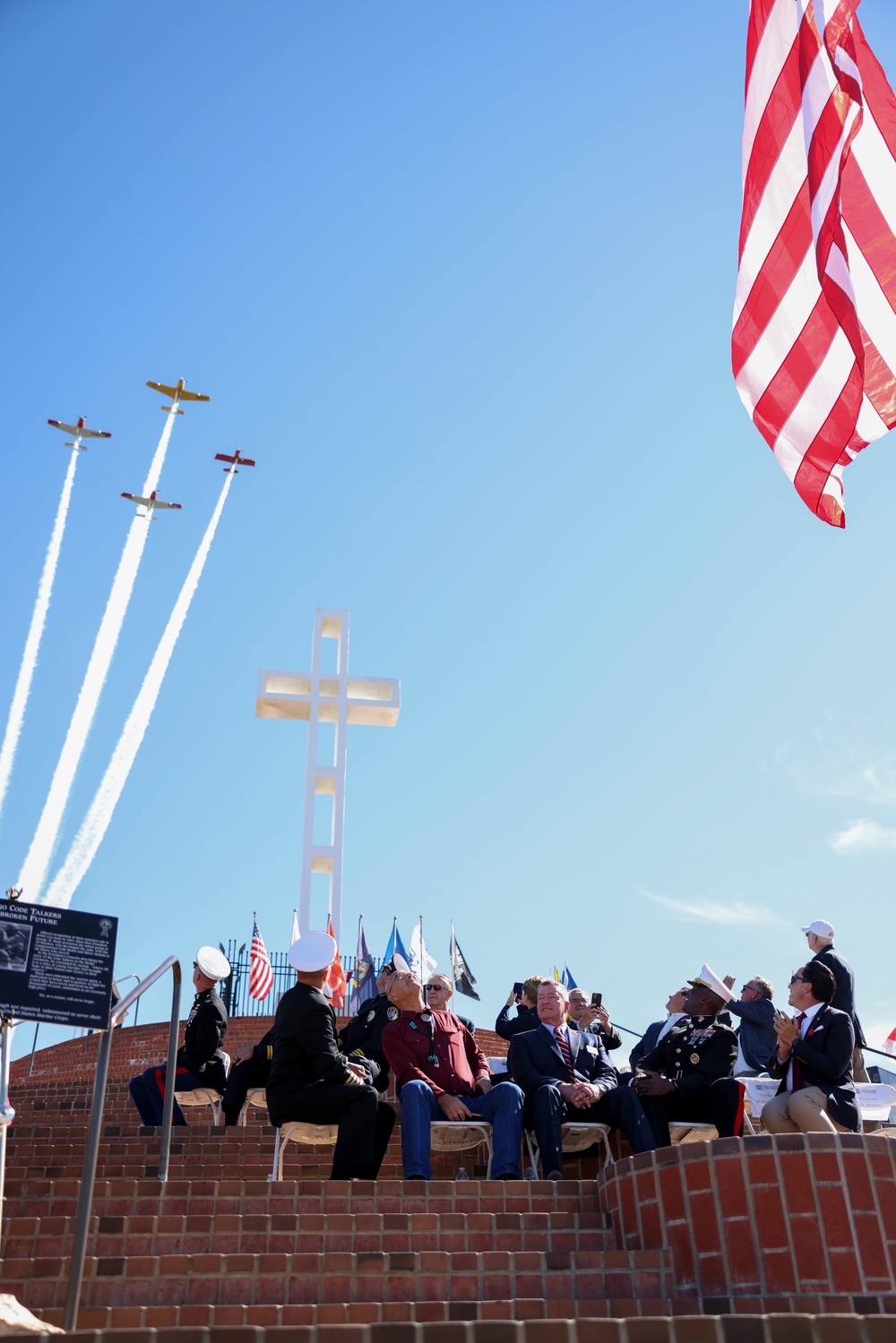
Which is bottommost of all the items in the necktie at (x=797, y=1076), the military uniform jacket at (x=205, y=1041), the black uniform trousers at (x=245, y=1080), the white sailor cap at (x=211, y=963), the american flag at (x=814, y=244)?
the necktie at (x=797, y=1076)

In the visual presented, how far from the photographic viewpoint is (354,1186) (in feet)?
18.2

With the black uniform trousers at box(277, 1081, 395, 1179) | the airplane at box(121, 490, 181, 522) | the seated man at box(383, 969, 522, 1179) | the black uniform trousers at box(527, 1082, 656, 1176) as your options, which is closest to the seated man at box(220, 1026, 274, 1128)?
the seated man at box(383, 969, 522, 1179)

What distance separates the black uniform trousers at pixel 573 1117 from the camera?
6598 millimetres

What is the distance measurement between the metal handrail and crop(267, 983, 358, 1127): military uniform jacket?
1.83ft

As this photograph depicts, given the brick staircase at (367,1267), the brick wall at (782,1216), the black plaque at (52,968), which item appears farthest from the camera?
the black plaque at (52,968)

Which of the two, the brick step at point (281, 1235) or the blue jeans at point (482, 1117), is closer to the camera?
the brick step at point (281, 1235)

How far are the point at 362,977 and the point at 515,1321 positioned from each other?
682 inches

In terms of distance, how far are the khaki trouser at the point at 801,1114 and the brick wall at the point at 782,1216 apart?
130 cm

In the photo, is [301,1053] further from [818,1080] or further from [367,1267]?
[818,1080]

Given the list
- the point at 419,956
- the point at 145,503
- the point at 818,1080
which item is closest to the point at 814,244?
the point at 818,1080

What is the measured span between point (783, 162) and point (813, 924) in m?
5.33

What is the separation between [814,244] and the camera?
5.61 m

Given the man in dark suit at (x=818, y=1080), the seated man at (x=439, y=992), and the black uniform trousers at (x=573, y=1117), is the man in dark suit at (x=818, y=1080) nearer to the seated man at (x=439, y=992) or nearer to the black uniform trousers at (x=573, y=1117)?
the black uniform trousers at (x=573, y=1117)

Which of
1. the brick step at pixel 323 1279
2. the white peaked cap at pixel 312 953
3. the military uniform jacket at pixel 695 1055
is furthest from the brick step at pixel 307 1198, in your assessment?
the military uniform jacket at pixel 695 1055
